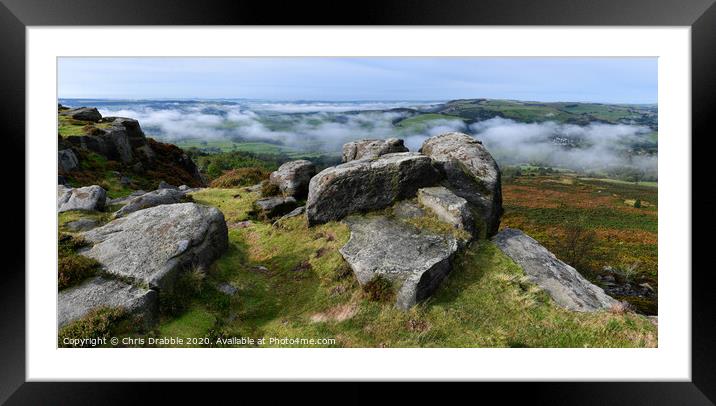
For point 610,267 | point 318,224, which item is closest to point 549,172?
point 610,267

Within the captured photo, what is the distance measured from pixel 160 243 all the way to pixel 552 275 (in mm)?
12751

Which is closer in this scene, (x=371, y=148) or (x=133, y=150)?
(x=371, y=148)

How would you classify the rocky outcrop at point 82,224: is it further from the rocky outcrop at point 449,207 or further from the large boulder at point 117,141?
the large boulder at point 117,141

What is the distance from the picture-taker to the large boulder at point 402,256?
11461mm

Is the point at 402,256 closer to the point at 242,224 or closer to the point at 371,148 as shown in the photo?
the point at 371,148

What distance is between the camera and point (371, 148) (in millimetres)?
19453

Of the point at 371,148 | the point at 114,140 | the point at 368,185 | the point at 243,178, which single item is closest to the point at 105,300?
the point at 368,185

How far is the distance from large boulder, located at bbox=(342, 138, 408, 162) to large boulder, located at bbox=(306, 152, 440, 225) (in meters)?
2.01

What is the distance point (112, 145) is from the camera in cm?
3048
